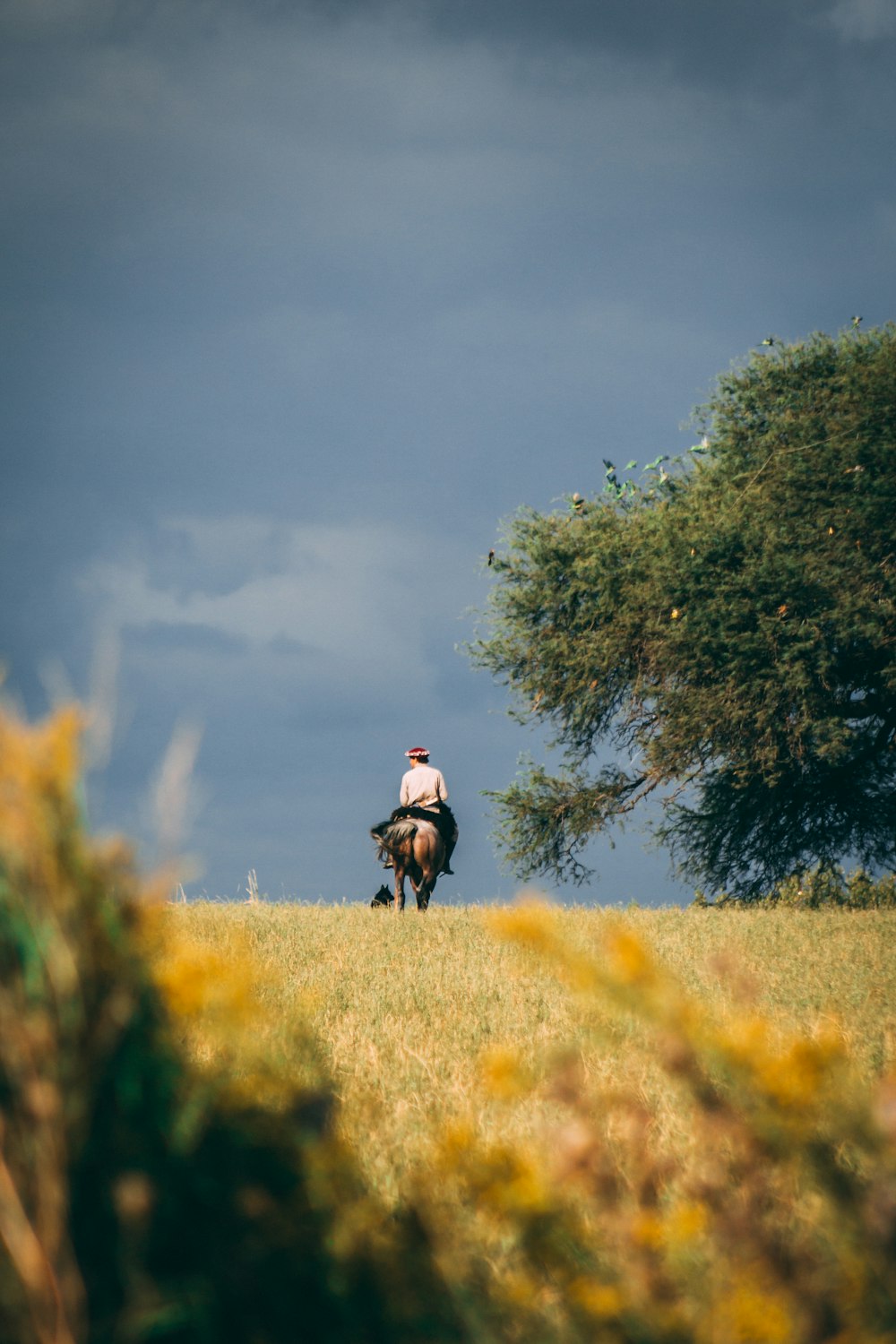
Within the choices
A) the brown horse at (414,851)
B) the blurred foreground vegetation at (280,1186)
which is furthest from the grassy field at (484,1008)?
the brown horse at (414,851)

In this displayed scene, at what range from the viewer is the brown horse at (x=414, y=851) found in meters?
15.6

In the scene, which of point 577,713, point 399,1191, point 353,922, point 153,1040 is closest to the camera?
point 153,1040

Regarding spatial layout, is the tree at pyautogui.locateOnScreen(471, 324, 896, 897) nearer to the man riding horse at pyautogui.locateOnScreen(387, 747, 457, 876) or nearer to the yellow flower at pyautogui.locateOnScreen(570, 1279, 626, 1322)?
the man riding horse at pyautogui.locateOnScreen(387, 747, 457, 876)

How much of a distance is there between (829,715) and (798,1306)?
16.2m

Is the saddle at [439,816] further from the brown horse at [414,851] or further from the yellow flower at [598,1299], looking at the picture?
the yellow flower at [598,1299]

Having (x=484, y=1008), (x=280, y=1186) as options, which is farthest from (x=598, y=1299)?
(x=484, y=1008)

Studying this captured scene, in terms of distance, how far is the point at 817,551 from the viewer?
1731 centimetres

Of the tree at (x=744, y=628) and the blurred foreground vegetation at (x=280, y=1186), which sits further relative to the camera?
the tree at (x=744, y=628)

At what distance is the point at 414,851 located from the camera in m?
15.7

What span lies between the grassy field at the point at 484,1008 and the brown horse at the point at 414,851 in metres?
2.07

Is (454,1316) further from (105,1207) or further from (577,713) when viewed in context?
(577,713)

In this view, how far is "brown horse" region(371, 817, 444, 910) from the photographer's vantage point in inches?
615

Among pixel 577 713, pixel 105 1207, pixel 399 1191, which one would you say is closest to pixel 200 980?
pixel 105 1207

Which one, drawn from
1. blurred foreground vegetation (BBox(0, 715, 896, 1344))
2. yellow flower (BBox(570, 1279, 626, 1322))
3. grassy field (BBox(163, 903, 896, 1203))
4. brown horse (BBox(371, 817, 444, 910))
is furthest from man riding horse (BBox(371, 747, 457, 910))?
yellow flower (BBox(570, 1279, 626, 1322))
